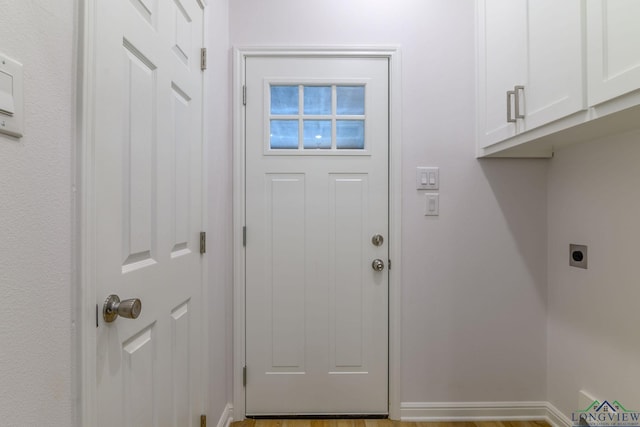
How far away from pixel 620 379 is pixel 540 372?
48 cm

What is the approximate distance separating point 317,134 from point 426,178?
0.66 metres

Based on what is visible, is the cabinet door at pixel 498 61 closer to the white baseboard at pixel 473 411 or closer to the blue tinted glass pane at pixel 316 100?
the blue tinted glass pane at pixel 316 100

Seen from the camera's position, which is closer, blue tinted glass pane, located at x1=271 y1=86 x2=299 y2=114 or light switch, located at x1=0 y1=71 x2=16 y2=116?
light switch, located at x1=0 y1=71 x2=16 y2=116

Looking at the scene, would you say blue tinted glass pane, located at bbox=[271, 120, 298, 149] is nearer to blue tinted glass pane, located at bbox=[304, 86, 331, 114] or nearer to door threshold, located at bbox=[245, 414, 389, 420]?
blue tinted glass pane, located at bbox=[304, 86, 331, 114]

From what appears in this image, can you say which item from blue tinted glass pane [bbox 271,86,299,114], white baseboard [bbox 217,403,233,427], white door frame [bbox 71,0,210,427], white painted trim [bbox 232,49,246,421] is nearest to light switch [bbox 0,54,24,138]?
white door frame [bbox 71,0,210,427]

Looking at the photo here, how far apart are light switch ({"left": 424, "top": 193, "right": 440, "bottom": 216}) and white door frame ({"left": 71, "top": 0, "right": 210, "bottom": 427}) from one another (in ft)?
5.16

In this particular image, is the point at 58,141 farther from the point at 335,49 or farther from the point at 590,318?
the point at 590,318

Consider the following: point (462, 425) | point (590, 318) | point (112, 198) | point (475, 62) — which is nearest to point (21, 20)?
point (112, 198)

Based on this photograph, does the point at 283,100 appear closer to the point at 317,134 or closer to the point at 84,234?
the point at 317,134

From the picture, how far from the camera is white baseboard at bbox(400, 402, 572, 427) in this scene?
1.85 meters

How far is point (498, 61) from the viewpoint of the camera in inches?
64.7

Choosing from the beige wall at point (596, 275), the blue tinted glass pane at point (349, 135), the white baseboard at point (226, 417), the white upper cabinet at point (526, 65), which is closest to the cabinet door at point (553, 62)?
the white upper cabinet at point (526, 65)

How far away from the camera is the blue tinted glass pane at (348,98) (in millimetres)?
1884

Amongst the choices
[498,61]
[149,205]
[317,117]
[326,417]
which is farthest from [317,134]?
[326,417]
